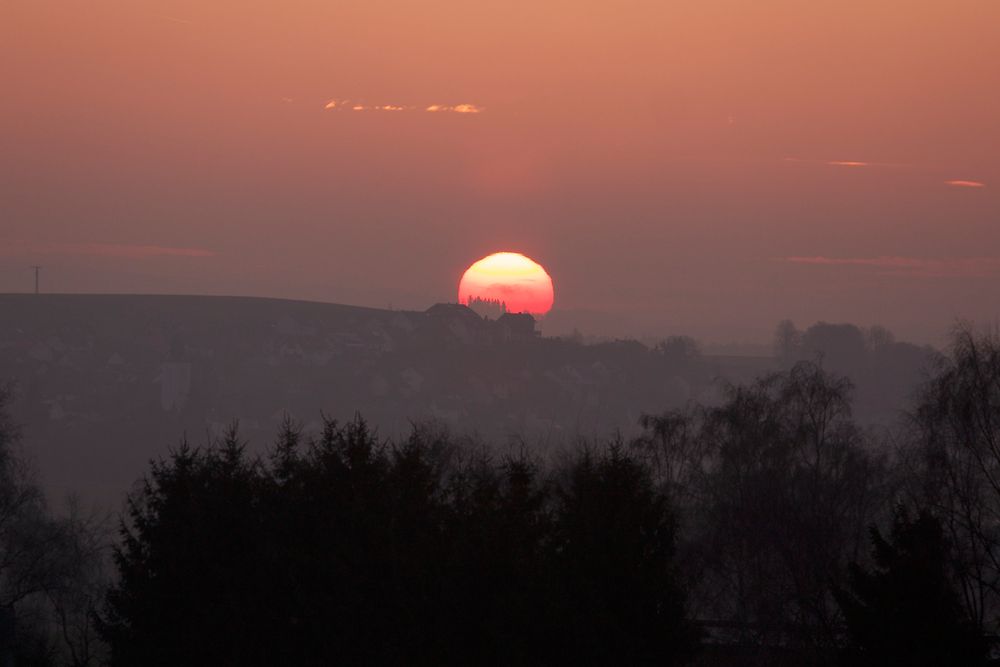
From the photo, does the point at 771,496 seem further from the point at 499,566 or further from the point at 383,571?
the point at 499,566

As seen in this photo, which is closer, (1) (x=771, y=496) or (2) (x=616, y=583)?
(2) (x=616, y=583)

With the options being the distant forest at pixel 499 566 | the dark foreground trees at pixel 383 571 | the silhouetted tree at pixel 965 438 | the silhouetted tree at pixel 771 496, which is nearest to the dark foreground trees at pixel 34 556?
the distant forest at pixel 499 566

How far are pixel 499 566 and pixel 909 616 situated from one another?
7666 millimetres

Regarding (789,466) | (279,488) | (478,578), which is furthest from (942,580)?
(789,466)

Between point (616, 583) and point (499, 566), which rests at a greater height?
point (499, 566)

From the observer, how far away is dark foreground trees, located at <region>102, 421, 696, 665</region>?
2717cm

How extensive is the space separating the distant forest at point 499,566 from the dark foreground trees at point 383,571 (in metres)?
0.05

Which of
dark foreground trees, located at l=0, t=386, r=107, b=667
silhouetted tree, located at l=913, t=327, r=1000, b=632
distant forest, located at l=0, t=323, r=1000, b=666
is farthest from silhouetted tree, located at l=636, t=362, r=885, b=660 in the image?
dark foreground trees, located at l=0, t=386, r=107, b=667

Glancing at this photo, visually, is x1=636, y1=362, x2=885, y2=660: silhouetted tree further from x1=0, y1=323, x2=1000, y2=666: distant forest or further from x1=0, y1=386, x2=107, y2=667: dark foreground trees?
x1=0, y1=386, x2=107, y2=667: dark foreground trees

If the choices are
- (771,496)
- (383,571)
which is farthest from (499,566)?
(771,496)

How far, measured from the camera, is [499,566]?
26.9 m

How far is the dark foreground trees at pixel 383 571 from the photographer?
27.2m

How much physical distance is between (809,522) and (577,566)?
2314cm

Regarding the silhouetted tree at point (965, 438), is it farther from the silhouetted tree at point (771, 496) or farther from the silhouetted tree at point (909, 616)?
the silhouetted tree at point (909, 616)
